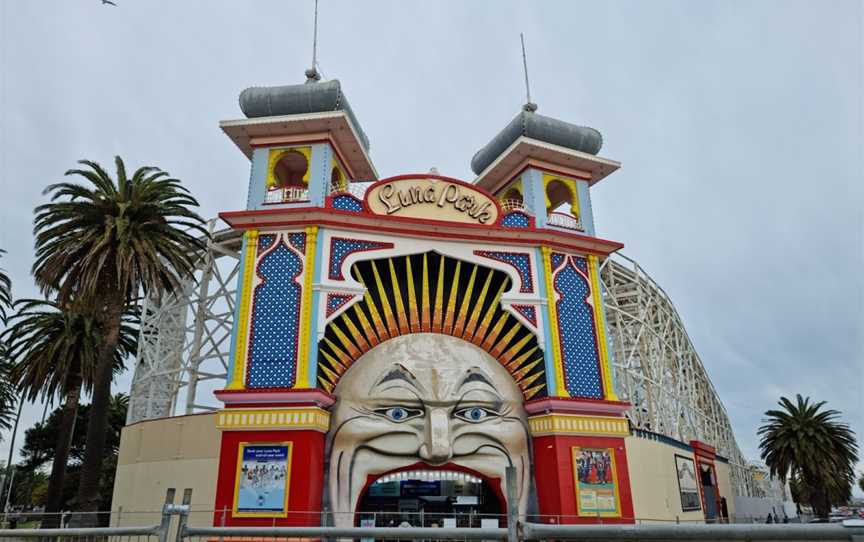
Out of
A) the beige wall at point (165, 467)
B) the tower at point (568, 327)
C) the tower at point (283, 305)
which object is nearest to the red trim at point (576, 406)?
the tower at point (568, 327)

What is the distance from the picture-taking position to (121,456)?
64.2 feet

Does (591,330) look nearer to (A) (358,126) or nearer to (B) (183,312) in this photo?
(A) (358,126)

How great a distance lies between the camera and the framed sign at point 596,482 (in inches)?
697

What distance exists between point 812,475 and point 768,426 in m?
3.71

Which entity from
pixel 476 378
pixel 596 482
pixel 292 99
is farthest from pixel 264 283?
pixel 596 482

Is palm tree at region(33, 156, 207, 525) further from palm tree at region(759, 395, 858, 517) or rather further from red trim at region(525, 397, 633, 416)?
palm tree at region(759, 395, 858, 517)

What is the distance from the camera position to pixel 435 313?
1953 centimetres

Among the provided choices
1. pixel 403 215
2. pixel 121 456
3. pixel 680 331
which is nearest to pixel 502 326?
pixel 403 215

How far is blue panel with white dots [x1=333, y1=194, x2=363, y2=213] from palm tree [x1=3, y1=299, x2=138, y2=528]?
47.6 feet

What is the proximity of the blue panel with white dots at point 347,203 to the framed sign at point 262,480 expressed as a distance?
7835mm

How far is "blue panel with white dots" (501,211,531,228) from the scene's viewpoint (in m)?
21.2

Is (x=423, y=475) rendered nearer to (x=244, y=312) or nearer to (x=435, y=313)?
(x=435, y=313)

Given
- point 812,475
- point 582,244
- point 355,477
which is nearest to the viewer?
point 355,477

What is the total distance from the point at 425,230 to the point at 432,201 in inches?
49.8
